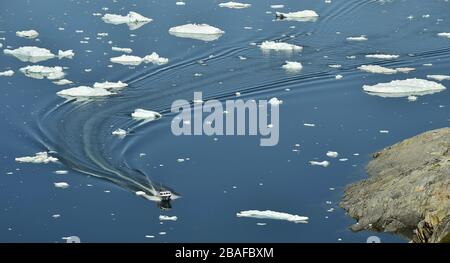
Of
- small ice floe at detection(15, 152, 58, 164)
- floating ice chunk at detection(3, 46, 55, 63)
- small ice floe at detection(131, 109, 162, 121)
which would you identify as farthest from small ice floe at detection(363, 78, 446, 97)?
floating ice chunk at detection(3, 46, 55, 63)

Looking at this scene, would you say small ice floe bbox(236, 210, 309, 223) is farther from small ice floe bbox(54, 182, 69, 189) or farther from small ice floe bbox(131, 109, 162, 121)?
small ice floe bbox(131, 109, 162, 121)

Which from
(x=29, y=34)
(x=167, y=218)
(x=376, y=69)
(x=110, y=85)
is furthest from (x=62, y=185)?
(x=29, y=34)

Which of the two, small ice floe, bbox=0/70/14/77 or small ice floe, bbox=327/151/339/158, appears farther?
small ice floe, bbox=0/70/14/77

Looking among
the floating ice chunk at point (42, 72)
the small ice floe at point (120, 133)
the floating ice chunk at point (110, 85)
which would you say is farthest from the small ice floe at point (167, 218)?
the floating ice chunk at point (42, 72)

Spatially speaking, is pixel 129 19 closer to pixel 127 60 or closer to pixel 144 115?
pixel 127 60

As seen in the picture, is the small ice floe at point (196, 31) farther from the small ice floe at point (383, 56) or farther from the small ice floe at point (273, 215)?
the small ice floe at point (273, 215)
